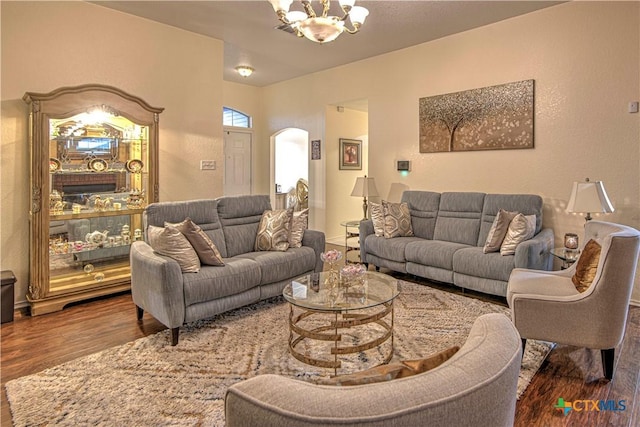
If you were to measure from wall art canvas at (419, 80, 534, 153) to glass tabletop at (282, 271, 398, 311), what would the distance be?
2.48 meters

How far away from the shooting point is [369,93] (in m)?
5.84

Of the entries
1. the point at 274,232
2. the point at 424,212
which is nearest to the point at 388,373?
the point at 274,232

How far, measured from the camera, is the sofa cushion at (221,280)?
9.46 feet

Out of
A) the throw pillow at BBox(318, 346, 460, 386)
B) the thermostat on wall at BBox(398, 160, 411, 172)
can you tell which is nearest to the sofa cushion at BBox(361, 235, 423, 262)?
the thermostat on wall at BBox(398, 160, 411, 172)

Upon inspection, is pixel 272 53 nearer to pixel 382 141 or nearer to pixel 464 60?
pixel 382 141

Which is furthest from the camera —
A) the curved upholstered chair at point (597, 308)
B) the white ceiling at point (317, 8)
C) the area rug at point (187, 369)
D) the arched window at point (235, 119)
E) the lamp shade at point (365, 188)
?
the arched window at point (235, 119)

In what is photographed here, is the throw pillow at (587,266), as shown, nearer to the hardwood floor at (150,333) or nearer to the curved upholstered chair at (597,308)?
the curved upholstered chair at (597,308)

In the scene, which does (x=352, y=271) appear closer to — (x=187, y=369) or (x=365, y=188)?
(x=187, y=369)

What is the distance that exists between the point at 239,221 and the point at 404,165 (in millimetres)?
2598

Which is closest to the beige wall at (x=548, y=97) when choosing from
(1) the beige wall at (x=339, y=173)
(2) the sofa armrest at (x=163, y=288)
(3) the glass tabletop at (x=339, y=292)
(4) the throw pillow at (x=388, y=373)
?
(1) the beige wall at (x=339, y=173)

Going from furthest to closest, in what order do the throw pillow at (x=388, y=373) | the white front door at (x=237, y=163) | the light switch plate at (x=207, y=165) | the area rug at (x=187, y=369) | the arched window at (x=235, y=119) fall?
1. the arched window at (x=235, y=119)
2. the white front door at (x=237, y=163)
3. the light switch plate at (x=207, y=165)
4. the area rug at (x=187, y=369)
5. the throw pillow at (x=388, y=373)

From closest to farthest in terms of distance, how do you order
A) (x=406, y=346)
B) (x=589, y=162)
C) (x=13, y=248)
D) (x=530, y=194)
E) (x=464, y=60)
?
(x=406, y=346) → (x=13, y=248) → (x=589, y=162) → (x=530, y=194) → (x=464, y=60)

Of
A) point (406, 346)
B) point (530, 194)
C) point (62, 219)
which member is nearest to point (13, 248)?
point (62, 219)

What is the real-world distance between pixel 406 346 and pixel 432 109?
11.0ft
